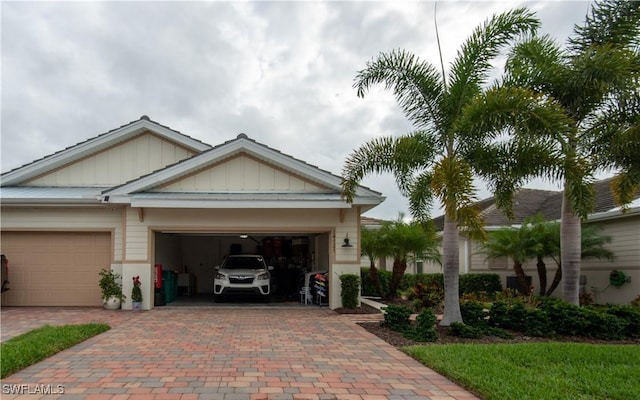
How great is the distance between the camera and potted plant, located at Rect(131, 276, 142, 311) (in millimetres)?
13750

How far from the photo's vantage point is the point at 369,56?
11086mm

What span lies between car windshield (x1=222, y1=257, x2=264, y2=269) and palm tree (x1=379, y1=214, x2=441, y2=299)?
433 cm

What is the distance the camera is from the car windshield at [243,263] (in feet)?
52.9

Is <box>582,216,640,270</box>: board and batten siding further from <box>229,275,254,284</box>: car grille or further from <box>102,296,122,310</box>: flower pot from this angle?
<box>102,296,122,310</box>: flower pot

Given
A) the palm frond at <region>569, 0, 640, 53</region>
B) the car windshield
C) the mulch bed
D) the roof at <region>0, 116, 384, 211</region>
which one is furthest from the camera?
the car windshield

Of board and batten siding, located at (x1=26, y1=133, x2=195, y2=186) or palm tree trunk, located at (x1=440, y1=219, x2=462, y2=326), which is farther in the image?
board and batten siding, located at (x1=26, y1=133, x2=195, y2=186)

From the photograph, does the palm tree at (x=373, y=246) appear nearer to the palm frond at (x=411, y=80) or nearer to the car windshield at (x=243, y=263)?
the car windshield at (x=243, y=263)

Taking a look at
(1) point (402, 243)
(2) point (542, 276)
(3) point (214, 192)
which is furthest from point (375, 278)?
(3) point (214, 192)

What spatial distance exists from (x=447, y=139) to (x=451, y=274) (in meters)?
2.93

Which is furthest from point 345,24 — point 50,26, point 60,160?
point 60,160

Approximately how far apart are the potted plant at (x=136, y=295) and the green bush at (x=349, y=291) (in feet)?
18.9

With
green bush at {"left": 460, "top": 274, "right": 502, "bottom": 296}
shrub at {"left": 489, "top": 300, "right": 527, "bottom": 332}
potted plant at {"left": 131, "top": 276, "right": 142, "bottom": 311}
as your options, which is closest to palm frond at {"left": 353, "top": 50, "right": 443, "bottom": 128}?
shrub at {"left": 489, "top": 300, "right": 527, "bottom": 332}

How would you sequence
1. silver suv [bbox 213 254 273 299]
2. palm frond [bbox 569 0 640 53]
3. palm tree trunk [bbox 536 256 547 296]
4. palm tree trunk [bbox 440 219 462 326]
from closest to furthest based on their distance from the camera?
palm tree trunk [bbox 440 219 462 326]
palm frond [bbox 569 0 640 53]
silver suv [bbox 213 254 273 299]
palm tree trunk [bbox 536 256 547 296]

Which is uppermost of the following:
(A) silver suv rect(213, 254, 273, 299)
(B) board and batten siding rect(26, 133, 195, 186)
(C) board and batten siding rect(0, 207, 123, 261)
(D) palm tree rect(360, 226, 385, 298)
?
(B) board and batten siding rect(26, 133, 195, 186)
